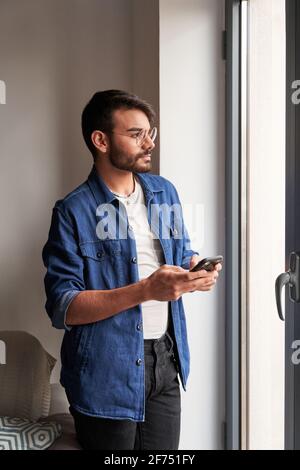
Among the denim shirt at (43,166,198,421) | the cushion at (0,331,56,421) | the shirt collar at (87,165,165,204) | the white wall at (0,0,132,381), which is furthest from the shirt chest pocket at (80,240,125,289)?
the white wall at (0,0,132,381)

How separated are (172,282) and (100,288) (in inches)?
8.5

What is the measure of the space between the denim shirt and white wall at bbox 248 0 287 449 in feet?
1.47

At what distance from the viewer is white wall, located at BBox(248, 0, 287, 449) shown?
4.98 feet

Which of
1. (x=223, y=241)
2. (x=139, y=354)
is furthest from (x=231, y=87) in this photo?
(x=139, y=354)

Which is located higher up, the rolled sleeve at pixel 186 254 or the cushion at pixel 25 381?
the rolled sleeve at pixel 186 254

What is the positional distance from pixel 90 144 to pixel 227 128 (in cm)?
56

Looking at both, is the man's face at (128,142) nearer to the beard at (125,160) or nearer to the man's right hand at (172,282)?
the beard at (125,160)

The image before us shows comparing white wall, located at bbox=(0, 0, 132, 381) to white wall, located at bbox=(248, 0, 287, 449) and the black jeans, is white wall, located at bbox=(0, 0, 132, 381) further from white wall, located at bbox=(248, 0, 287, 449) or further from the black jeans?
the black jeans

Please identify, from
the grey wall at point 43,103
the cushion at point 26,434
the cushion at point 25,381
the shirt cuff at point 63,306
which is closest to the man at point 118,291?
the shirt cuff at point 63,306

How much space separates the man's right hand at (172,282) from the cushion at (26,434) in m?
0.54

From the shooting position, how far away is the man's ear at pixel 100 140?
1.32 m

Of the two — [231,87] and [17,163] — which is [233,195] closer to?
[231,87]

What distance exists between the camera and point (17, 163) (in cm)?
179

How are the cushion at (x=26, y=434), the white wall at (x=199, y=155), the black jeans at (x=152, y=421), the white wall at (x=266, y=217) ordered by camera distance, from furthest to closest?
the white wall at (x=199, y=155) < the white wall at (x=266, y=217) < the cushion at (x=26, y=434) < the black jeans at (x=152, y=421)
